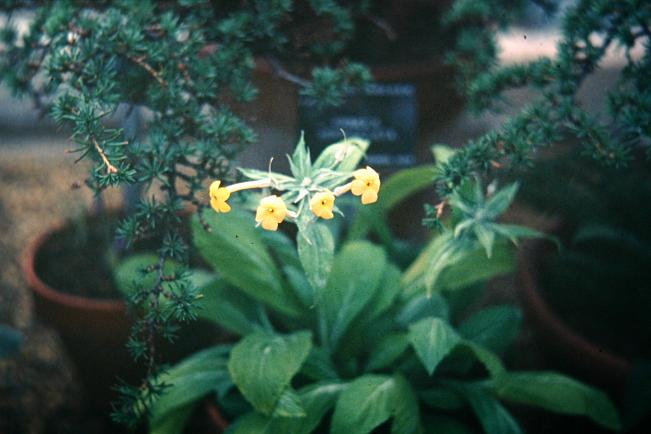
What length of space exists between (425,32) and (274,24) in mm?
722

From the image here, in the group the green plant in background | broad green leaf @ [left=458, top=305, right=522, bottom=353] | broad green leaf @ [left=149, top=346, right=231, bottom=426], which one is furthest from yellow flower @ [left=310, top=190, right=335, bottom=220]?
broad green leaf @ [left=458, top=305, right=522, bottom=353]

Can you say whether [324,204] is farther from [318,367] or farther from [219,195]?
[318,367]

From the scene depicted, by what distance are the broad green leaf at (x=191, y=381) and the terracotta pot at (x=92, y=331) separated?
0.26m

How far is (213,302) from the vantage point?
142 cm

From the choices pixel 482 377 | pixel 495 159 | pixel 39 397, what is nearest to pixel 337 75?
pixel 495 159

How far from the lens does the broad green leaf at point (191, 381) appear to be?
131 centimetres


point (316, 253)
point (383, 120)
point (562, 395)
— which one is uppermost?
point (316, 253)

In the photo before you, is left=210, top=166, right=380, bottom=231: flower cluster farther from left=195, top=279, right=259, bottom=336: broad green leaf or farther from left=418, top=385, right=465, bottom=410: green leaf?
left=418, top=385, right=465, bottom=410: green leaf

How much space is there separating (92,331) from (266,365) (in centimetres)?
65

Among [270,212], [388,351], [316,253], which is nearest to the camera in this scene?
[270,212]

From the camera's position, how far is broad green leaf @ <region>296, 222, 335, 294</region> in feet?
3.20

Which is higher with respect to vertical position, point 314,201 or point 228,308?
point 314,201

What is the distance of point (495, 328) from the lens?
57.4 inches

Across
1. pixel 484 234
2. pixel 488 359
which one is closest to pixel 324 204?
pixel 484 234
